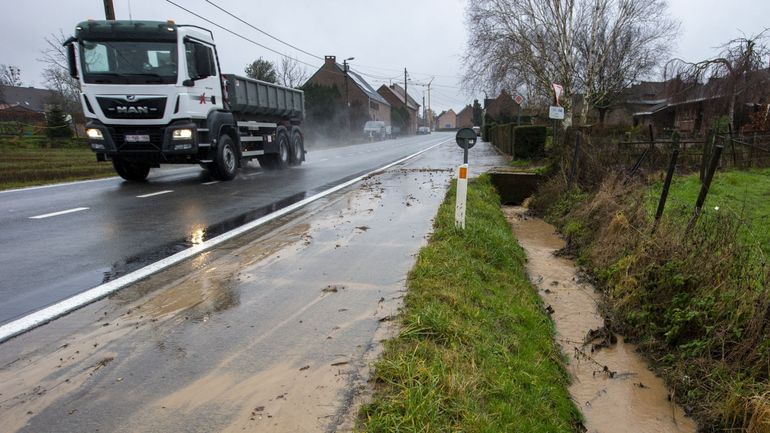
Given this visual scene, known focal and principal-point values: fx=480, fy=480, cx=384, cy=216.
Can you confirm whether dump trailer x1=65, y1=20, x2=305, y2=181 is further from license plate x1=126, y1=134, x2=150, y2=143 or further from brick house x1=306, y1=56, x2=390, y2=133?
brick house x1=306, y1=56, x2=390, y2=133

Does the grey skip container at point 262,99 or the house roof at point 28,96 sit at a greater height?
the house roof at point 28,96

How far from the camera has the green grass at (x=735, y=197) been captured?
6.31 meters

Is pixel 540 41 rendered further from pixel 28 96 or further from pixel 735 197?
pixel 28 96

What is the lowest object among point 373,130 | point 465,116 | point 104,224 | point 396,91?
point 104,224

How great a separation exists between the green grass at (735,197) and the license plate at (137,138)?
9894mm

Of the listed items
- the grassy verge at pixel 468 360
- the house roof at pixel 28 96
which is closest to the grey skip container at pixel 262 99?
the grassy verge at pixel 468 360

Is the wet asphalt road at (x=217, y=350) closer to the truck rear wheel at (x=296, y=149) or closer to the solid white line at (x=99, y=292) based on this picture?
the solid white line at (x=99, y=292)

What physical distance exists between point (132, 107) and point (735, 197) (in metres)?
12.1

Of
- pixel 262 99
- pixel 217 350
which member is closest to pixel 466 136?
Answer: pixel 217 350

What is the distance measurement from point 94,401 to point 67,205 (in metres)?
7.12

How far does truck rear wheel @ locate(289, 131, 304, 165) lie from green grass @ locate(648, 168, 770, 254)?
11718 millimetres

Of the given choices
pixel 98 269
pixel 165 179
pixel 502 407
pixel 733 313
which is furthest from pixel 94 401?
pixel 165 179

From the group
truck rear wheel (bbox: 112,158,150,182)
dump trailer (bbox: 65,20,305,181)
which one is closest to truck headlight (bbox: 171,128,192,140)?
dump trailer (bbox: 65,20,305,181)

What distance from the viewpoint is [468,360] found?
3033mm
